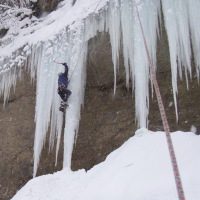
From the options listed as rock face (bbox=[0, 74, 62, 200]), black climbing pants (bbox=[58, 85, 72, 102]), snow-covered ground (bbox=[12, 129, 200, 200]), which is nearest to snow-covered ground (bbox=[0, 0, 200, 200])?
snow-covered ground (bbox=[12, 129, 200, 200])

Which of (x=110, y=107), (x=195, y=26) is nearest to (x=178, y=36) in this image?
(x=195, y=26)

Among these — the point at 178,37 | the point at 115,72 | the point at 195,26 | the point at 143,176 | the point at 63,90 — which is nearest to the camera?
the point at 143,176

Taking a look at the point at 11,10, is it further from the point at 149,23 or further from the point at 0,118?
the point at 149,23

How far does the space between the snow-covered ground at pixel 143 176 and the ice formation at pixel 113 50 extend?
1.04 metres

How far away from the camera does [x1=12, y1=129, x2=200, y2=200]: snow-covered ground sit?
1.89 metres

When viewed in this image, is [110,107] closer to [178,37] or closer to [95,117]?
[95,117]

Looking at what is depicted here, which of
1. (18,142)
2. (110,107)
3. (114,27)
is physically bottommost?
(18,142)

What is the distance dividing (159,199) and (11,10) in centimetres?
669

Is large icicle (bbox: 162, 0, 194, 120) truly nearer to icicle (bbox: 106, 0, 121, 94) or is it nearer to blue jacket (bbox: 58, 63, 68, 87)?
icicle (bbox: 106, 0, 121, 94)

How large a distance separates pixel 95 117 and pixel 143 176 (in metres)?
2.49

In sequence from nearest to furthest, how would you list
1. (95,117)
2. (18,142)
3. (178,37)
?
(178,37)
(95,117)
(18,142)

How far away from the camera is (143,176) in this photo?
7.06ft

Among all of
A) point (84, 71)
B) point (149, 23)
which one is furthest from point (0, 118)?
point (149, 23)

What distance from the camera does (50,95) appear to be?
486 centimetres
